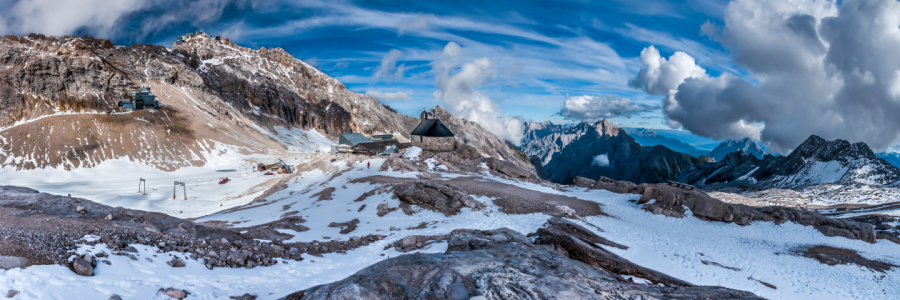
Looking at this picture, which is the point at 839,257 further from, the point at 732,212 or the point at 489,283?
the point at 489,283

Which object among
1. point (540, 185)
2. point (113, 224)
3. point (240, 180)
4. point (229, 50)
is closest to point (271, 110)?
point (229, 50)

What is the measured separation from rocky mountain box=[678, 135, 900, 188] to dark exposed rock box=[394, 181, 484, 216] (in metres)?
132

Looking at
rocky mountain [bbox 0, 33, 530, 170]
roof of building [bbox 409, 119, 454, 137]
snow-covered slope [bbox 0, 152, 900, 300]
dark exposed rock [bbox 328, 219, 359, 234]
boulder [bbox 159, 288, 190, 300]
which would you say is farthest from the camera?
rocky mountain [bbox 0, 33, 530, 170]

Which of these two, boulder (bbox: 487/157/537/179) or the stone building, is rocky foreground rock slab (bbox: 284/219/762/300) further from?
the stone building

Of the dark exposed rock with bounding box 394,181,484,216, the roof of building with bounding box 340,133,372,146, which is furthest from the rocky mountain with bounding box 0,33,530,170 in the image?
the dark exposed rock with bounding box 394,181,484,216

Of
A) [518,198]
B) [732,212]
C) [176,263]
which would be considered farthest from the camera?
[518,198]

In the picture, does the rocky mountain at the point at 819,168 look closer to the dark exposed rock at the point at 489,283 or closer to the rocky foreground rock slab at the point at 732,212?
the rocky foreground rock slab at the point at 732,212

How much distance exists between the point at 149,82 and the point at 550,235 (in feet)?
520

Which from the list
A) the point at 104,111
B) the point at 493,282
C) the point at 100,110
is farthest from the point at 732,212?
the point at 100,110

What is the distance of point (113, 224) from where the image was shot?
12781mm

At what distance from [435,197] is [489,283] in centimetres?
1891

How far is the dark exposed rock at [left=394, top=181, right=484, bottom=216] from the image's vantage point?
26.7 m

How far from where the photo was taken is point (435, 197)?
2769cm

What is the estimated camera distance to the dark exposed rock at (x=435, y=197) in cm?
2667
